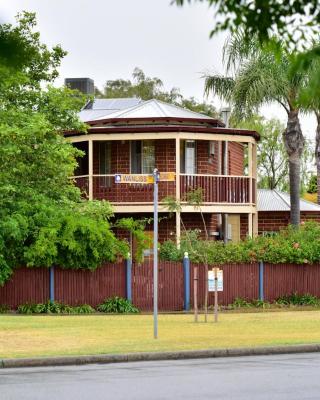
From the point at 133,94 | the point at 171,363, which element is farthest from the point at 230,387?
the point at 133,94

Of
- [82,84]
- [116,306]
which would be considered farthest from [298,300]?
[82,84]

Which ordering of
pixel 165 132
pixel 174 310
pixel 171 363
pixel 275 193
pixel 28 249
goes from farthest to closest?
pixel 275 193 < pixel 165 132 < pixel 174 310 < pixel 28 249 < pixel 171 363

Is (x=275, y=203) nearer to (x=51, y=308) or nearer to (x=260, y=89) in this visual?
(x=260, y=89)

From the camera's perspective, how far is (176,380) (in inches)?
538

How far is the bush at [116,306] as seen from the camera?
28641 mm

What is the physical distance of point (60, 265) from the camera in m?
28.2

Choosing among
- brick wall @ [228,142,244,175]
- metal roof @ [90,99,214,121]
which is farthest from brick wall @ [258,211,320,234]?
metal roof @ [90,99,214,121]

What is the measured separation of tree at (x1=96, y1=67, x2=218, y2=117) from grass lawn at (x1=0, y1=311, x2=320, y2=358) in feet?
138

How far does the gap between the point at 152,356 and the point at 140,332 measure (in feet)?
14.6

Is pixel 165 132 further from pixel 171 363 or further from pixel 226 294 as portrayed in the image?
pixel 171 363

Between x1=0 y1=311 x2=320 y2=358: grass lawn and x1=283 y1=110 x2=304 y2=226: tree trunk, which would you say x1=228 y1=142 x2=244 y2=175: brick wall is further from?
x1=0 y1=311 x2=320 y2=358: grass lawn

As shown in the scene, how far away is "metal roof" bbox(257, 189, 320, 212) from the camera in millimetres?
42438

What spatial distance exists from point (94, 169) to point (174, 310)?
375 inches

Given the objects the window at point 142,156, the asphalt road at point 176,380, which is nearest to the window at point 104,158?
the window at point 142,156
